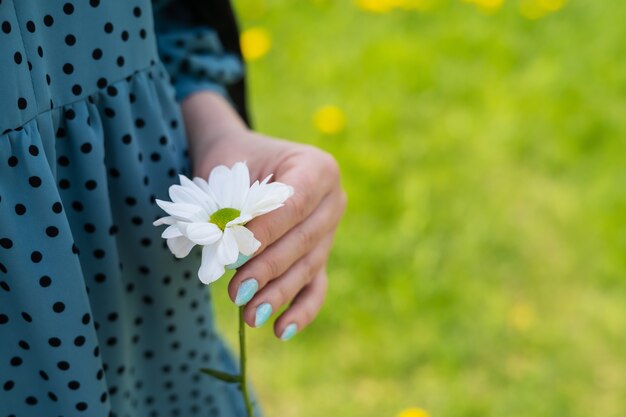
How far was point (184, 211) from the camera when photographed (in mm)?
627

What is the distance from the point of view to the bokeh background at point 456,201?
1.67 m

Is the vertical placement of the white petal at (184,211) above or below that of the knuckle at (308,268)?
above

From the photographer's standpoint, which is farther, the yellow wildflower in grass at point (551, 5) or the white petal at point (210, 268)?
the yellow wildflower in grass at point (551, 5)

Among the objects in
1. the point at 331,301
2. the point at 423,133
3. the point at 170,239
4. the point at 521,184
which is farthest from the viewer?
the point at 423,133

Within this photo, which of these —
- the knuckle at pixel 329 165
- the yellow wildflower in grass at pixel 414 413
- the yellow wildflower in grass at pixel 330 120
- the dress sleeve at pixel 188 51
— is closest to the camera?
the knuckle at pixel 329 165

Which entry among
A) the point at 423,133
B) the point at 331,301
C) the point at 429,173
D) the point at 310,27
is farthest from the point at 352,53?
the point at 331,301

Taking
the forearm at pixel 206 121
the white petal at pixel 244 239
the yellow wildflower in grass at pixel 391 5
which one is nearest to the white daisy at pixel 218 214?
the white petal at pixel 244 239

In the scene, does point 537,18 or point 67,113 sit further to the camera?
point 537,18

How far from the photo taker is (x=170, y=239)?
640mm

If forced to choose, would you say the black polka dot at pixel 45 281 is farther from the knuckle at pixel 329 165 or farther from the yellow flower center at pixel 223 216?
the knuckle at pixel 329 165

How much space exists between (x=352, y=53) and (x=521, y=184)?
679mm

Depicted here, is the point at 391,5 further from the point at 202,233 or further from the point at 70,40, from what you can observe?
the point at 202,233

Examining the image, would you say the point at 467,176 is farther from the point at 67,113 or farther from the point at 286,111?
the point at 67,113

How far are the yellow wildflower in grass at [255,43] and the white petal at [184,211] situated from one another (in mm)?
1839
